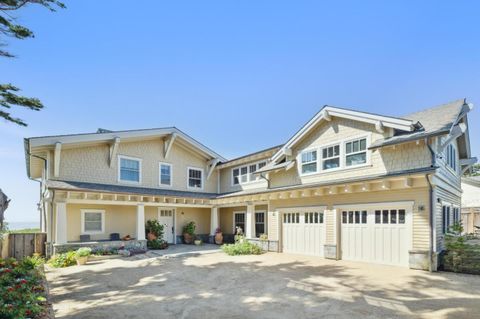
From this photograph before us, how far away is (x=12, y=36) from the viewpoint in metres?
8.48

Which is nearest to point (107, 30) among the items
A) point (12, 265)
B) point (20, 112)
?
point (20, 112)

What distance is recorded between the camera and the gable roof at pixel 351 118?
443 inches

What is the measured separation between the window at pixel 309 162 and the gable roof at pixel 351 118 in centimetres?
94

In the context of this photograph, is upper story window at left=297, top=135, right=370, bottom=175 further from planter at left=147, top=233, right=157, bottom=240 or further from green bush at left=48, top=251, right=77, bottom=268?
green bush at left=48, top=251, right=77, bottom=268

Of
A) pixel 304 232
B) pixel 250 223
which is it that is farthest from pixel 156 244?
pixel 304 232

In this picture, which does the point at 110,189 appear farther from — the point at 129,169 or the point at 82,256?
the point at 82,256

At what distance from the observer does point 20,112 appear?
32.6 ft

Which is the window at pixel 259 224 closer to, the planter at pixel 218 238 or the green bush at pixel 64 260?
the planter at pixel 218 238

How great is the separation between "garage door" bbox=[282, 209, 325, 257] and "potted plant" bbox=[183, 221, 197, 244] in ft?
24.2

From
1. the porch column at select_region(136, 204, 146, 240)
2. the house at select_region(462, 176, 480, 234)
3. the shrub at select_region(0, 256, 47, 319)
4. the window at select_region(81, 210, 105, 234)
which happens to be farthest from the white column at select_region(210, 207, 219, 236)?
the house at select_region(462, 176, 480, 234)

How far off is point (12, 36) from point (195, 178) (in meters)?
14.1

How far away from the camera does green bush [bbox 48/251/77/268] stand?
39.5 feet

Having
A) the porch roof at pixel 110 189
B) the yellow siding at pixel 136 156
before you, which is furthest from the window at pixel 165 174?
the porch roof at pixel 110 189

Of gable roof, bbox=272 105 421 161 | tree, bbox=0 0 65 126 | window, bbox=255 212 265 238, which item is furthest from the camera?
window, bbox=255 212 265 238
